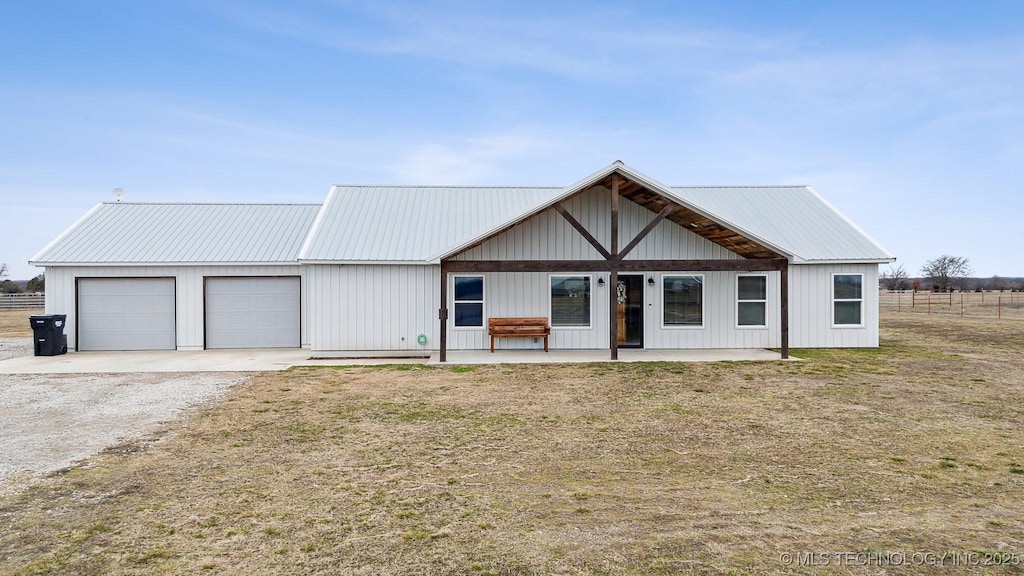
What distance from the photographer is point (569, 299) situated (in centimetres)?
1389

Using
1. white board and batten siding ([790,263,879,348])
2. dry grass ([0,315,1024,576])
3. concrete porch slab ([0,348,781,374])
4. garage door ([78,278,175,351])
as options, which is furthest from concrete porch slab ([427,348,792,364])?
garage door ([78,278,175,351])

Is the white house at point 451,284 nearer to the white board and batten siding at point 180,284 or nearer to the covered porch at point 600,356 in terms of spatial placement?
the white board and batten siding at point 180,284

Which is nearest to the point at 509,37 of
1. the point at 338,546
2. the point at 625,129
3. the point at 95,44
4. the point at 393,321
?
the point at 625,129

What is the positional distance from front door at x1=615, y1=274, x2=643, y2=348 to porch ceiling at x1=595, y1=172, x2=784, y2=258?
182 centimetres

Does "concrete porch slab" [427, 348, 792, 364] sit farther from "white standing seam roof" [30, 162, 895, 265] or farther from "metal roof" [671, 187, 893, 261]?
"metal roof" [671, 187, 893, 261]

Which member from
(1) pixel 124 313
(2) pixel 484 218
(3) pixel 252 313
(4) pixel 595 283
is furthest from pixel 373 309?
(1) pixel 124 313

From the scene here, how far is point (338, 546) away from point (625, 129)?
73.7ft

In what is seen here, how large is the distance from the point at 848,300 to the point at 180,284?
58.8 ft

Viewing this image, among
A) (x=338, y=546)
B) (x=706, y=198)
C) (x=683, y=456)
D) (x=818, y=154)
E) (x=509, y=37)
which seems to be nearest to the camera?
(x=338, y=546)

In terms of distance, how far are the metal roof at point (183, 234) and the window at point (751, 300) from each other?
11931 millimetres


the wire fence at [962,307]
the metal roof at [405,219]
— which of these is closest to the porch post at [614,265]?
the metal roof at [405,219]

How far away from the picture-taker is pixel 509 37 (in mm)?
20859

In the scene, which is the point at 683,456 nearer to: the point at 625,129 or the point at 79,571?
the point at 79,571

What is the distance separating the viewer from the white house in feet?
44.2
